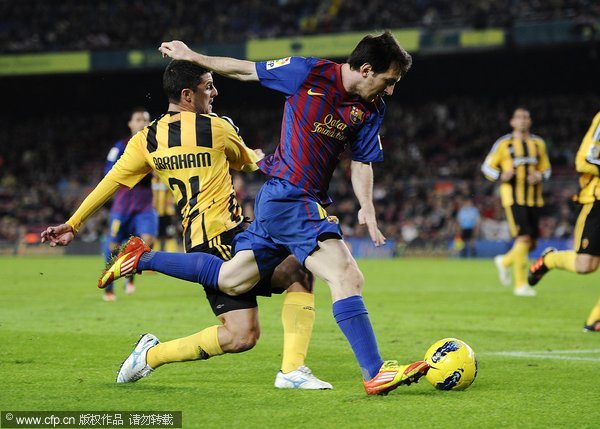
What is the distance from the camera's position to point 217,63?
18.1 ft

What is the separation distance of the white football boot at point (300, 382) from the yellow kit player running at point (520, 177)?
8.88 metres

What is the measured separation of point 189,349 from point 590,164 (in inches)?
200

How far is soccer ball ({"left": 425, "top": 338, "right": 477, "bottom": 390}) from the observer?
5645 mm

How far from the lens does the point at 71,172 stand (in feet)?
122

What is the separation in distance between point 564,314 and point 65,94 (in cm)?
3398

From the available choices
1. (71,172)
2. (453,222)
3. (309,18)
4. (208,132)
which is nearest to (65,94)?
(71,172)

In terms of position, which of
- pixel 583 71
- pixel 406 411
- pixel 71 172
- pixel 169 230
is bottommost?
pixel 406 411

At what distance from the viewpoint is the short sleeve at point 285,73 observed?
561 centimetres

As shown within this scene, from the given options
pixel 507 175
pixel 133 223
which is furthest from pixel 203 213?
pixel 507 175

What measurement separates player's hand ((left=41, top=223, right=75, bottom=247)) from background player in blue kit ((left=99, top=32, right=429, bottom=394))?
34 cm

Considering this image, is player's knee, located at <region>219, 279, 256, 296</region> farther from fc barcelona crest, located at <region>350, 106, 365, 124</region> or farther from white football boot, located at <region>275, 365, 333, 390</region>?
fc barcelona crest, located at <region>350, 106, 365, 124</region>

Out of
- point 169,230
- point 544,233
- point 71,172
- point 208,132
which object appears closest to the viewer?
point 208,132

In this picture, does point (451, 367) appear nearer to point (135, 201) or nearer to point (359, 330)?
point (359, 330)

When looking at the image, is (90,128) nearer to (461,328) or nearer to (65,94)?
(65,94)
